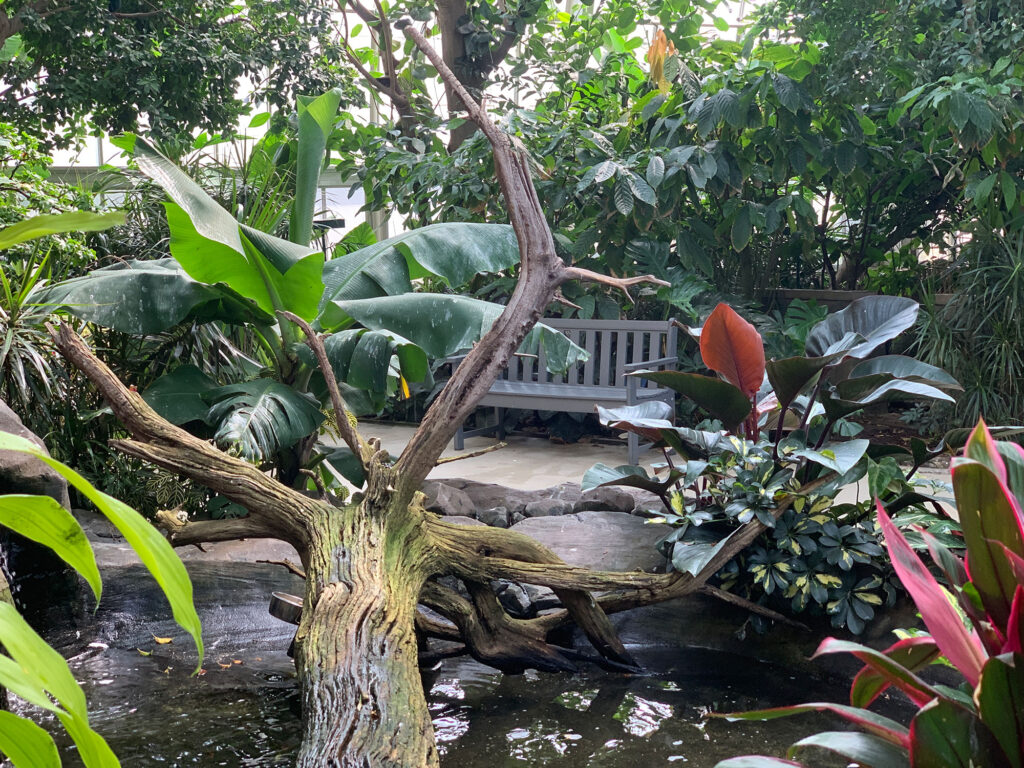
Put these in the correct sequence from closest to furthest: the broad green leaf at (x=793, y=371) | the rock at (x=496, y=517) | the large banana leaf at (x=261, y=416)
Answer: the broad green leaf at (x=793, y=371)
the large banana leaf at (x=261, y=416)
the rock at (x=496, y=517)

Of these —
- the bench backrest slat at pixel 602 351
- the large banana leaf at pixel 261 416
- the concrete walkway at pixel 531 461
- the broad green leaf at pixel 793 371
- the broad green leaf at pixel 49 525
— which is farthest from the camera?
the bench backrest slat at pixel 602 351

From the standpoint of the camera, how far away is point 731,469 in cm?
292

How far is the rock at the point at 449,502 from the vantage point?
4.29m

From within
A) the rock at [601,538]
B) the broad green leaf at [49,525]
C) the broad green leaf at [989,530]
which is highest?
the broad green leaf at [49,525]

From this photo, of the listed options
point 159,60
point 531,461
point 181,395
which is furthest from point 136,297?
point 159,60

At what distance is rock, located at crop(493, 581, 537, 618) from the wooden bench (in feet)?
9.03

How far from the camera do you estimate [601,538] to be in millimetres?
3441

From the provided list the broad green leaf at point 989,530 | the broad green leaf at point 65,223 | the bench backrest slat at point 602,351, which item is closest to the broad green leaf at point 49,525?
the broad green leaf at point 65,223

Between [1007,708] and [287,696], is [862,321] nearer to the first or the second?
[1007,708]

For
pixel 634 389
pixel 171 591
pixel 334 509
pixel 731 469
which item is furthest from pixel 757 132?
pixel 171 591

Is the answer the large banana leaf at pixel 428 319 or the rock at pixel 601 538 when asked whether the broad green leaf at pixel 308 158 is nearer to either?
the large banana leaf at pixel 428 319

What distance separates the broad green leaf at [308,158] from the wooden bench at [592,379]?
76.6 inches

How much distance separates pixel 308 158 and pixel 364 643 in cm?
307

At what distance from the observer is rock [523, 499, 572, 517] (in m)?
4.24
